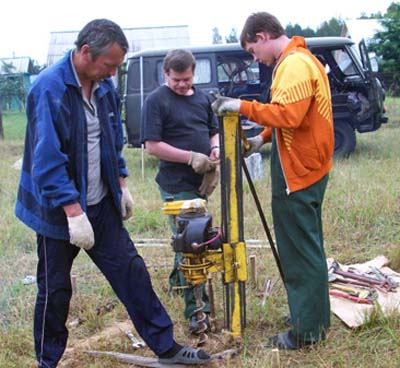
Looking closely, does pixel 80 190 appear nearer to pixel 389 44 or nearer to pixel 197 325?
pixel 197 325

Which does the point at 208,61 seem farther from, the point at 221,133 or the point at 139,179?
the point at 221,133

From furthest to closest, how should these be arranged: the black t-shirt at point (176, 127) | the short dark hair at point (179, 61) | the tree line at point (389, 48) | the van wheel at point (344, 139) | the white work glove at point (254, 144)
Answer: the tree line at point (389, 48)
the van wheel at point (344, 139)
the black t-shirt at point (176, 127)
the short dark hair at point (179, 61)
the white work glove at point (254, 144)

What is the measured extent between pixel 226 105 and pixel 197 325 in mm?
1372

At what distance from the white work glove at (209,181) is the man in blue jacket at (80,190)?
1.95ft

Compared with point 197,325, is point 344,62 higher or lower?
higher

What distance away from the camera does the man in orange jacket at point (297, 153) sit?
9.08 ft

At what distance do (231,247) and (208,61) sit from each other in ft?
23.2

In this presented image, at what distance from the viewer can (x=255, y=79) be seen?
32.9 ft

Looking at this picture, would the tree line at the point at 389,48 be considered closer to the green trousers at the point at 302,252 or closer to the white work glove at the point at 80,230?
the green trousers at the point at 302,252

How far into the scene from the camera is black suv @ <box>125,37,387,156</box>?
962 cm

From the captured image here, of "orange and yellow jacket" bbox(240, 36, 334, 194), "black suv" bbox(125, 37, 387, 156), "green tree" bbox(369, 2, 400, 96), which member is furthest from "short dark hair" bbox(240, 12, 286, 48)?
"green tree" bbox(369, 2, 400, 96)

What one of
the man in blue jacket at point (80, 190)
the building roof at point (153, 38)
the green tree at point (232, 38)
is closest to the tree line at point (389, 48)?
the building roof at point (153, 38)

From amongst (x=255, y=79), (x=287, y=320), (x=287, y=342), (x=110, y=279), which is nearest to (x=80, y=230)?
(x=110, y=279)

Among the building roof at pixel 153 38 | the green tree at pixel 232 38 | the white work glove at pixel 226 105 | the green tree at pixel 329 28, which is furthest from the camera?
the green tree at pixel 329 28
